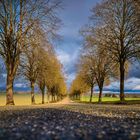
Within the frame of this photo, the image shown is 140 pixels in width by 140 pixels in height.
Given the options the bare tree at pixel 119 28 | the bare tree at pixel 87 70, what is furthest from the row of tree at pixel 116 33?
the bare tree at pixel 87 70

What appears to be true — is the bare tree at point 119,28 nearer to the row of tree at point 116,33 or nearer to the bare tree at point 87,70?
the row of tree at point 116,33

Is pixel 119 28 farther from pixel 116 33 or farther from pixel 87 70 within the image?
pixel 87 70

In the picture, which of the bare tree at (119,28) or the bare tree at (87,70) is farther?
the bare tree at (87,70)

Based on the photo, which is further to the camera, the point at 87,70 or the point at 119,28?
the point at 87,70

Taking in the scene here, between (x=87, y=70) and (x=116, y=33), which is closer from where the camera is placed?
(x=116, y=33)

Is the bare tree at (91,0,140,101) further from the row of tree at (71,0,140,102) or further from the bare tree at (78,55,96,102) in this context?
the bare tree at (78,55,96,102)

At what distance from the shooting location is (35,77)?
60.2 meters

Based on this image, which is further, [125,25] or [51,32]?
[125,25]

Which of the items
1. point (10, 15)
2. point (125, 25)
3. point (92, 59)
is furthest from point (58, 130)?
point (92, 59)

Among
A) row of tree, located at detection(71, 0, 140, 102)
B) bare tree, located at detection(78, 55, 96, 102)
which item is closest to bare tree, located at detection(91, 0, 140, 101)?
row of tree, located at detection(71, 0, 140, 102)

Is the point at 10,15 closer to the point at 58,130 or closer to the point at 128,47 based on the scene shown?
the point at 128,47

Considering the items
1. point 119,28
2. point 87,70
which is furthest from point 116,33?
point 87,70

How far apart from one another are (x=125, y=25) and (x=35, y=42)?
1716 centimetres

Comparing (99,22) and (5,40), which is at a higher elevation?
(99,22)
